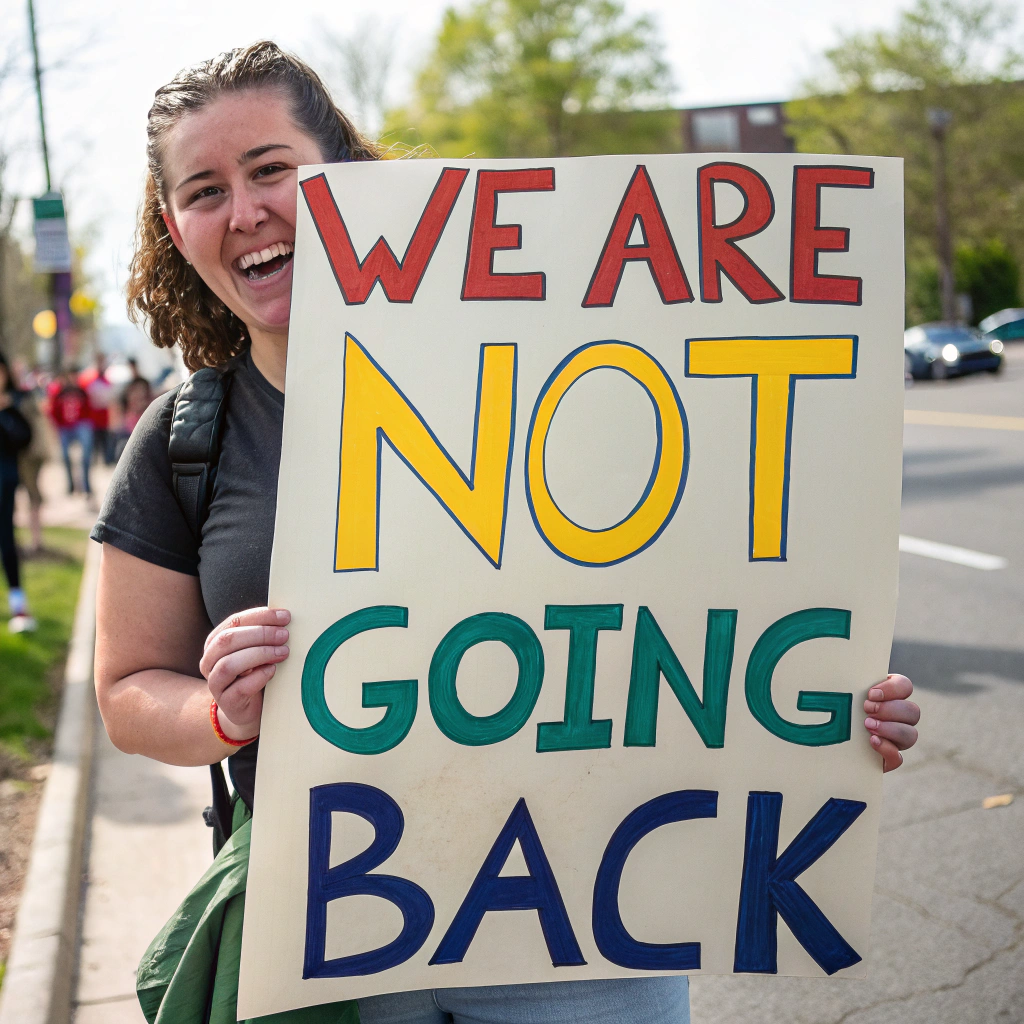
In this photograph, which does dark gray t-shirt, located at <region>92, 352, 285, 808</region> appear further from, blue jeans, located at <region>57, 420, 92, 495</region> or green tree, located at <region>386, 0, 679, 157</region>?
green tree, located at <region>386, 0, 679, 157</region>

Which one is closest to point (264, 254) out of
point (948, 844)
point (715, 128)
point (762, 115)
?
point (948, 844)

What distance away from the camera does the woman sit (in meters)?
1.45

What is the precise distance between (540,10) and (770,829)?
43752mm

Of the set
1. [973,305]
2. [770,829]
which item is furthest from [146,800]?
[973,305]

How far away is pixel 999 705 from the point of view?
4.77 meters

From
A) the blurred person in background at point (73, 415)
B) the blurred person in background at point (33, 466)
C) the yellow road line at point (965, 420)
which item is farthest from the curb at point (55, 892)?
the yellow road line at point (965, 420)

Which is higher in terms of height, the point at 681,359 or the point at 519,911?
the point at 681,359

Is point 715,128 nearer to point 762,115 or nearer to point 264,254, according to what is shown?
point 762,115

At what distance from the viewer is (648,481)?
1462 millimetres

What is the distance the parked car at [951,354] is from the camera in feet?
73.8

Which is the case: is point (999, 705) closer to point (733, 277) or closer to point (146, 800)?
point (146, 800)

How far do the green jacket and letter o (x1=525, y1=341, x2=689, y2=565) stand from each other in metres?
0.58

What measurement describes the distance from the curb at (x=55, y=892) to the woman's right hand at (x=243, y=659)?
1889 mm

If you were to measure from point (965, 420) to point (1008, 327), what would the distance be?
61.6 ft
